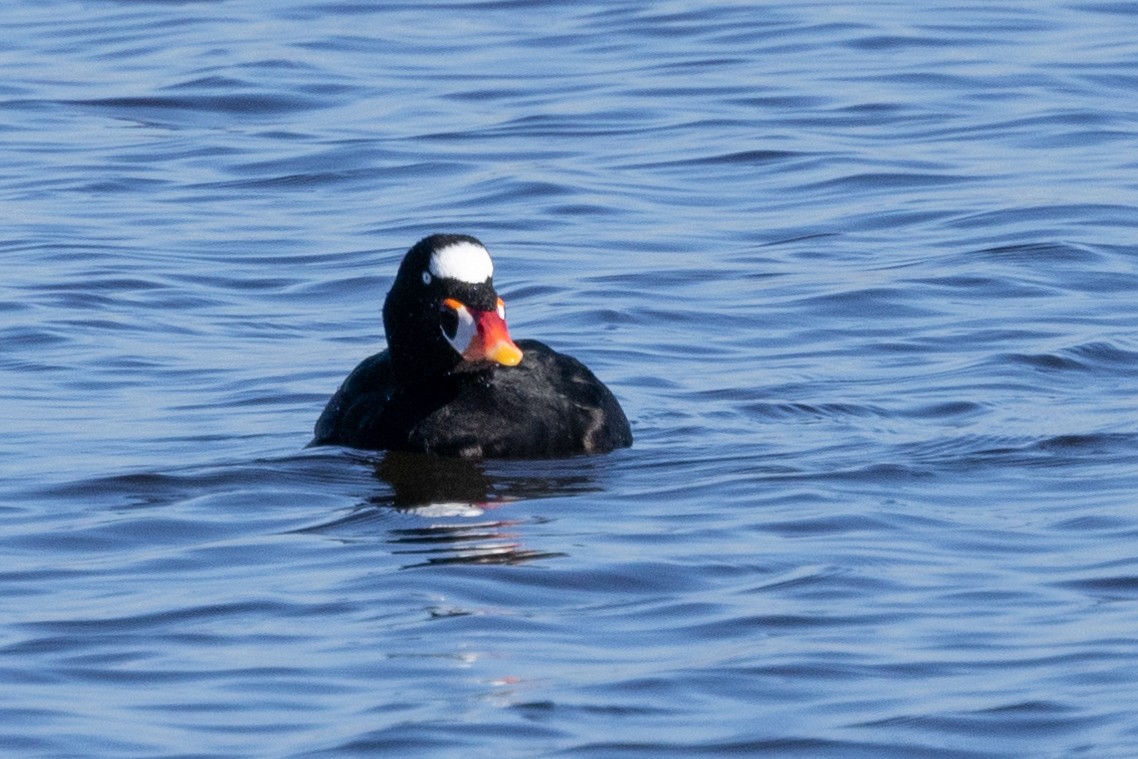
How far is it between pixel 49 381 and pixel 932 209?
17.5ft

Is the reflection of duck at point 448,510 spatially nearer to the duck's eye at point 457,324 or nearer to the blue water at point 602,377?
the blue water at point 602,377

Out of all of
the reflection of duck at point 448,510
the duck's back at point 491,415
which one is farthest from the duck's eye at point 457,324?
the reflection of duck at point 448,510

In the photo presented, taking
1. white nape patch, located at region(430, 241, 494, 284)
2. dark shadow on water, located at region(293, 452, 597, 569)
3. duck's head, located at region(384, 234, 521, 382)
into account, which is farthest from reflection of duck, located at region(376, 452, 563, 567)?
white nape patch, located at region(430, 241, 494, 284)

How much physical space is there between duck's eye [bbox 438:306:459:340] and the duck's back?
22cm

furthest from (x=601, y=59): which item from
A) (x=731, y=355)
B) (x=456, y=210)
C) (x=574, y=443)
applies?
(x=574, y=443)

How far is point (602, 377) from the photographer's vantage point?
10688 mm

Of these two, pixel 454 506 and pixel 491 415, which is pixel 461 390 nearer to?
pixel 491 415

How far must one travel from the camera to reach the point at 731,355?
10.9m

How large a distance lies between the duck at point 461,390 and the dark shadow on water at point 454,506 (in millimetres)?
84

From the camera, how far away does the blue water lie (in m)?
6.31

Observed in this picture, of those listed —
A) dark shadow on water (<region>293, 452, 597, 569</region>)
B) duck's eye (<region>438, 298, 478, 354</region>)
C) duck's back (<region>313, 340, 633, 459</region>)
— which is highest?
duck's eye (<region>438, 298, 478, 354</region>)

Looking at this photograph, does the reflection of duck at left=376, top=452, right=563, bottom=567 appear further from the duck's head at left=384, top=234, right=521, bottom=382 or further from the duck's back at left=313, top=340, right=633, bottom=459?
the duck's head at left=384, top=234, right=521, bottom=382

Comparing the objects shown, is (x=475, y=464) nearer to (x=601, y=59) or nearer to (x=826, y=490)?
(x=826, y=490)

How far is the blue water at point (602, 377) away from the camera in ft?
20.7
